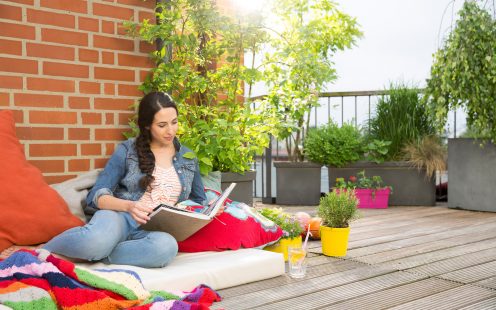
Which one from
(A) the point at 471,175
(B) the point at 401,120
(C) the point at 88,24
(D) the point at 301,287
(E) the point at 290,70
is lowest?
(D) the point at 301,287

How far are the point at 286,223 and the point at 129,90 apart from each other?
1.10 metres

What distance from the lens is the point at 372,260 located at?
8.71ft

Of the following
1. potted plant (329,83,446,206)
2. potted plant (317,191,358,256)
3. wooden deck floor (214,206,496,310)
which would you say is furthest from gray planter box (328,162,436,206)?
potted plant (317,191,358,256)

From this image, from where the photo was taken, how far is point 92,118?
8.77ft

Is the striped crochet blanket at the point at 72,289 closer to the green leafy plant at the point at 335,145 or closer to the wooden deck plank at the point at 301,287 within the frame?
the wooden deck plank at the point at 301,287

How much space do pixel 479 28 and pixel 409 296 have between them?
2925mm

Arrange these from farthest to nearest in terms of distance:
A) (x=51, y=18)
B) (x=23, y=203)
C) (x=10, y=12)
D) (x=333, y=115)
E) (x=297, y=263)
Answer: (x=333, y=115) → (x=51, y=18) → (x=10, y=12) → (x=297, y=263) → (x=23, y=203)

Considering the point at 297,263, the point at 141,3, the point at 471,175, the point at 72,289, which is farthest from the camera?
the point at 471,175

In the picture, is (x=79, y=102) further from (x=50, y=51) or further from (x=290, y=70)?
(x=290, y=70)

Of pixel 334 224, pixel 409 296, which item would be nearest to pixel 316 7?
pixel 334 224

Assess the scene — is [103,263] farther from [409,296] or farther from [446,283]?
[446,283]

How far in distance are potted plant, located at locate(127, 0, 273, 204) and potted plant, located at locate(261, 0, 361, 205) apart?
0.64ft

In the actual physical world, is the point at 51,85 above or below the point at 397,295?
above

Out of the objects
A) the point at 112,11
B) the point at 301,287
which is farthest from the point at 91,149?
the point at 301,287
